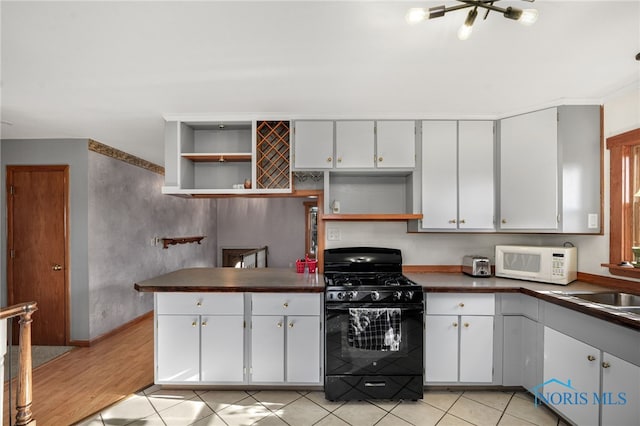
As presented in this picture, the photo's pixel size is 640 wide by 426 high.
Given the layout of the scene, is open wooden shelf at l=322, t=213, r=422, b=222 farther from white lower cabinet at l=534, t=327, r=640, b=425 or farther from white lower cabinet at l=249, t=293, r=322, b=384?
white lower cabinet at l=534, t=327, r=640, b=425

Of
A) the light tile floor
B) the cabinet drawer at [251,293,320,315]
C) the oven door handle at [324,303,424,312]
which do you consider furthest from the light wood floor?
the oven door handle at [324,303,424,312]

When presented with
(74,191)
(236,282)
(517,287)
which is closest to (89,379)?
(236,282)

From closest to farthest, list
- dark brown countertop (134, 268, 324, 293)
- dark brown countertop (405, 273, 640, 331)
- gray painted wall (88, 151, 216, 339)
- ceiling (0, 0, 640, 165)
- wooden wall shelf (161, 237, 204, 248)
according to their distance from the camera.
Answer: ceiling (0, 0, 640, 165) → dark brown countertop (405, 273, 640, 331) → dark brown countertop (134, 268, 324, 293) → gray painted wall (88, 151, 216, 339) → wooden wall shelf (161, 237, 204, 248)

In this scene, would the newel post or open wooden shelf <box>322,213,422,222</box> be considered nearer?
the newel post

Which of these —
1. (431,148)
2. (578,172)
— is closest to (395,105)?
(431,148)

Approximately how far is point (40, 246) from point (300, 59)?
12.1 feet

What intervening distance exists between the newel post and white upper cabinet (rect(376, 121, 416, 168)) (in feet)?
9.05

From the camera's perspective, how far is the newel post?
1930 millimetres

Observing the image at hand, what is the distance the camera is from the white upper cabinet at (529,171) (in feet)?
8.60

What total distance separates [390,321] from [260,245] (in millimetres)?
5410

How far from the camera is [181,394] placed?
2572mm

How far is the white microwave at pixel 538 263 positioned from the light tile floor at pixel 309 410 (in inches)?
37.5

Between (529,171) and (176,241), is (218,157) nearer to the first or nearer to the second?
(529,171)

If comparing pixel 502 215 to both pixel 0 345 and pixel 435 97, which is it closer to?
pixel 435 97
